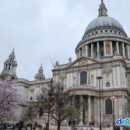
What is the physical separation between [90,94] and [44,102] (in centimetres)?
1368

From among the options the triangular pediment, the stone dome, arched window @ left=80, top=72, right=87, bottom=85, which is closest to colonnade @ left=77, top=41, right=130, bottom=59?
the stone dome

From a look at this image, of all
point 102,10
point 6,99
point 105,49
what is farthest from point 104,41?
point 6,99

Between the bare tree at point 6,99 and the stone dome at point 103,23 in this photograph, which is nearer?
the bare tree at point 6,99

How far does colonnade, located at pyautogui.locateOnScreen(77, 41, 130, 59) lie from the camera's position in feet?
216

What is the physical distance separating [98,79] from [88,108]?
7285 millimetres

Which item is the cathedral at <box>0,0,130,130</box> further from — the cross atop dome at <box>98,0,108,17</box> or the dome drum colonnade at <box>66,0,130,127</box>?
the cross atop dome at <box>98,0,108,17</box>

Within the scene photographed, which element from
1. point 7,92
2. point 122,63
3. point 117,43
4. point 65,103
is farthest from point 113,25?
point 7,92

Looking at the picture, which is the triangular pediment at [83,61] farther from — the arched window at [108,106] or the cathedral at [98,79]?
the arched window at [108,106]

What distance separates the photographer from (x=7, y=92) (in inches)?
1344

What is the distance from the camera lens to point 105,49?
65.6 m

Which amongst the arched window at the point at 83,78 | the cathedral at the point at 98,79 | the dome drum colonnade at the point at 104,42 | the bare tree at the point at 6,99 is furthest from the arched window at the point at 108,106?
the bare tree at the point at 6,99

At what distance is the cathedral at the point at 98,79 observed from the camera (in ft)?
157

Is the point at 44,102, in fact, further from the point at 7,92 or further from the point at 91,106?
the point at 91,106

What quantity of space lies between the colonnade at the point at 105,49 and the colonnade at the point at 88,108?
19.0m
